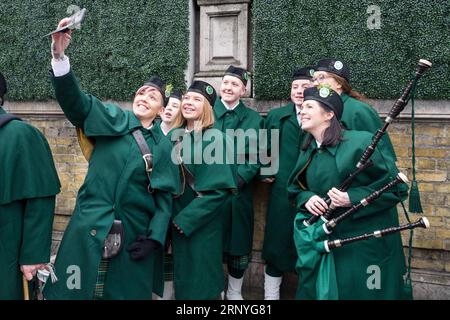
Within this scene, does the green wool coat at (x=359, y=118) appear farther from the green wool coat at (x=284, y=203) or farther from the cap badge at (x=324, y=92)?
the green wool coat at (x=284, y=203)

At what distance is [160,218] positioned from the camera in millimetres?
3564

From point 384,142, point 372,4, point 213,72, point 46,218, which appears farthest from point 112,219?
point 372,4

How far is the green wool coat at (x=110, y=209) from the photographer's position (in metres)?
3.31

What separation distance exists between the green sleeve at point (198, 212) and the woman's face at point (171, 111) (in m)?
1.34

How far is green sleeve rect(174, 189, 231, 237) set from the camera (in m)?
3.87

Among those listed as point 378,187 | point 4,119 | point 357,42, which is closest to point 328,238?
point 378,187

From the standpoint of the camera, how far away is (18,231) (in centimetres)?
317

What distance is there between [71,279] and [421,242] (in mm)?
3501

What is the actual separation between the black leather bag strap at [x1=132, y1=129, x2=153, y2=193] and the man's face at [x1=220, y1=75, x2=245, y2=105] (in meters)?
1.72


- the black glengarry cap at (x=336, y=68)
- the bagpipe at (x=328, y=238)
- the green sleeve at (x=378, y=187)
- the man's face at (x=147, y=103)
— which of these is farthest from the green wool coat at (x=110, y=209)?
the black glengarry cap at (x=336, y=68)

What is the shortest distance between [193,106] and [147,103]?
59cm

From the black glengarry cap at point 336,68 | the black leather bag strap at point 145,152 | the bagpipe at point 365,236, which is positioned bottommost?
the bagpipe at point 365,236

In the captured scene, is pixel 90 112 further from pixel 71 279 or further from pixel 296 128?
pixel 296 128

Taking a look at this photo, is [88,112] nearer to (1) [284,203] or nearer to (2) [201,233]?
(2) [201,233]
